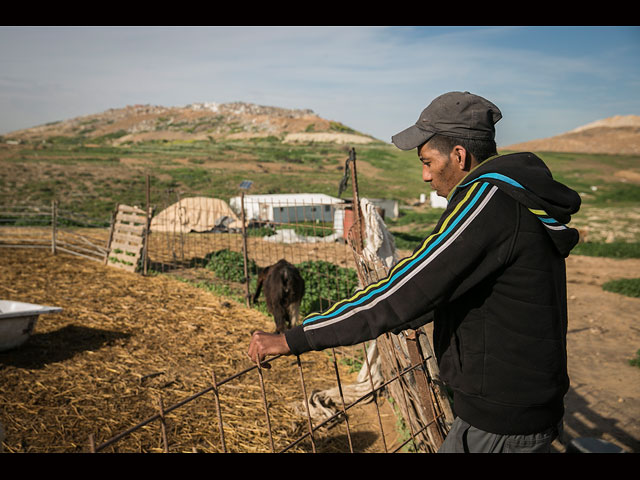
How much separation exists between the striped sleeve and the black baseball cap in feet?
0.86

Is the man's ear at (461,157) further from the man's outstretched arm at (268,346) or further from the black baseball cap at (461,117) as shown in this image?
the man's outstretched arm at (268,346)

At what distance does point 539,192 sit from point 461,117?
41 centimetres

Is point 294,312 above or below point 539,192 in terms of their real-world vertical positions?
below

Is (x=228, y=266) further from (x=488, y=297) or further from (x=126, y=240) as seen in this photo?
(x=488, y=297)

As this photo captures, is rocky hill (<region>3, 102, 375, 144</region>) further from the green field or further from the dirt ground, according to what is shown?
the dirt ground

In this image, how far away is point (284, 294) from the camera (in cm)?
743

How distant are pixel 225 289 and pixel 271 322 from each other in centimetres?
217

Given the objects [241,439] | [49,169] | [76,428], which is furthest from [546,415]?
[49,169]

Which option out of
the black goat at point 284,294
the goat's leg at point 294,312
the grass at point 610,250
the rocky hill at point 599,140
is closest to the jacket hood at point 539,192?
the black goat at point 284,294

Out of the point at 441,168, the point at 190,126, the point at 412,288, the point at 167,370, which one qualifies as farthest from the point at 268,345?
the point at 190,126

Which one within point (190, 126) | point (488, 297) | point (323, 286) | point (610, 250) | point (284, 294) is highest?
point (190, 126)

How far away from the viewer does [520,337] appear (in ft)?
5.38

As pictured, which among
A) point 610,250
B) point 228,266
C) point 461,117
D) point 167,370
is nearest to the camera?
point 461,117

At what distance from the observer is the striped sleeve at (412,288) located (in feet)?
5.17
